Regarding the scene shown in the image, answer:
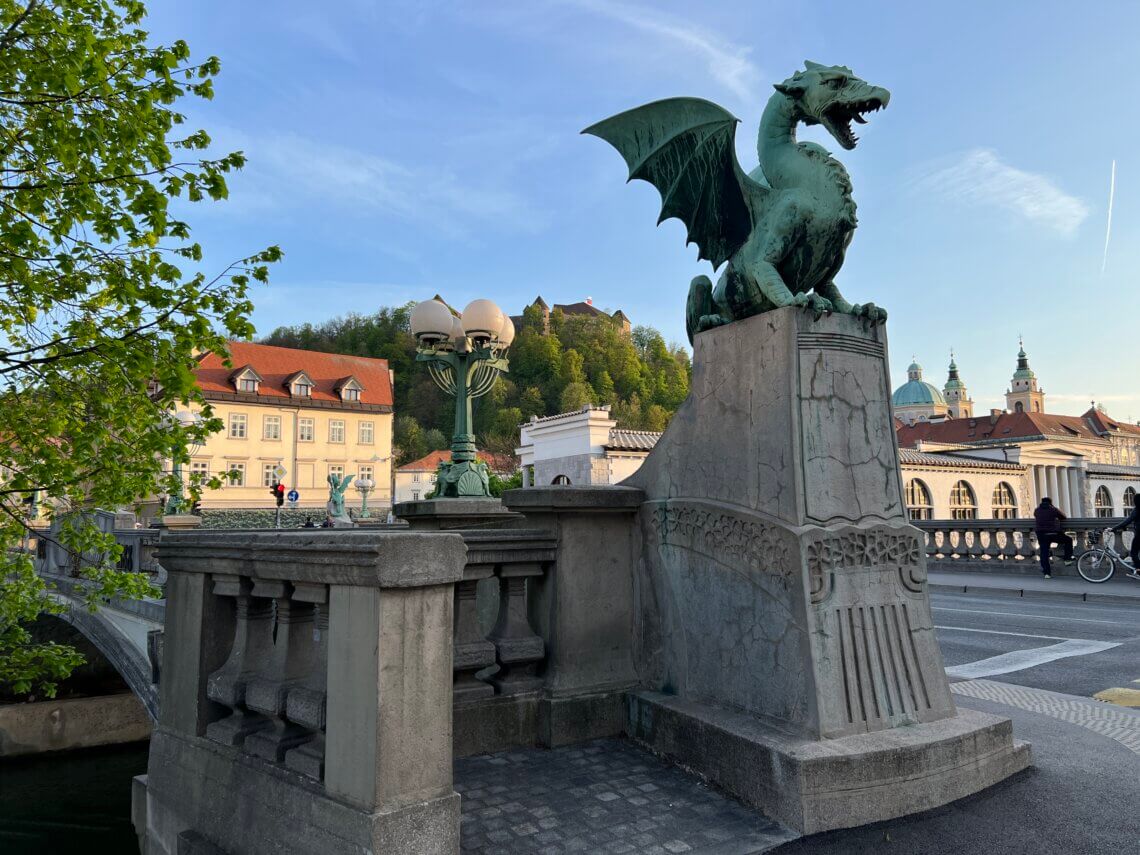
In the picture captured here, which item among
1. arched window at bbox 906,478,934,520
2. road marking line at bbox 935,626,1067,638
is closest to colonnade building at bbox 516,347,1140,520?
arched window at bbox 906,478,934,520

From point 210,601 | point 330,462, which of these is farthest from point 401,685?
point 330,462

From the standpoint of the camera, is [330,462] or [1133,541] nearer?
[1133,541]

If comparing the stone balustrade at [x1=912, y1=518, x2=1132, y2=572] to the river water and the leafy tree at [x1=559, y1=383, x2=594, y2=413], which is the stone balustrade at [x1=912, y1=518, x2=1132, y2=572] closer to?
the river water

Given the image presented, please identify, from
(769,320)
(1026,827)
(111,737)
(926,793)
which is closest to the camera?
(1026,827)

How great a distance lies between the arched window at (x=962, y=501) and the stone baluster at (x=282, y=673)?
42516 mm

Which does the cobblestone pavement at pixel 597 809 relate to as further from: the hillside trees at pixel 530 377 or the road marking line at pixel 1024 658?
the hillside trees at pixel 530 377

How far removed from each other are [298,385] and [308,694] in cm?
5556

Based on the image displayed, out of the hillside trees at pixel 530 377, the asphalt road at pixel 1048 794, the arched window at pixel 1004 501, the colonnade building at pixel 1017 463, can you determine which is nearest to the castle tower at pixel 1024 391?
the colonnade building at pixel 1017 463

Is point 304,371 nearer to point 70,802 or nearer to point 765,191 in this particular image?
point 70,802

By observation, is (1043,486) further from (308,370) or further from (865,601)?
(865,601)

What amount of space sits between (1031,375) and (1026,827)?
133 m

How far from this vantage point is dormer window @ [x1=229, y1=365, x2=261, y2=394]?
51.9 meters

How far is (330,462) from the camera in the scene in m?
55.2

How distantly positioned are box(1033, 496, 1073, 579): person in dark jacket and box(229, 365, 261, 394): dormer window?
1936 inches
